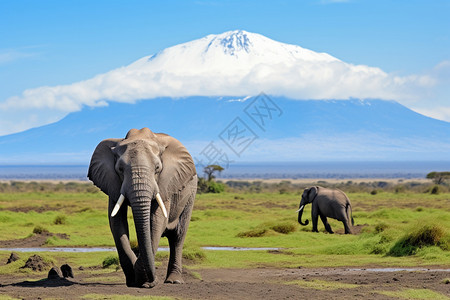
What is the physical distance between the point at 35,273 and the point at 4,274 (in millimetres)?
706

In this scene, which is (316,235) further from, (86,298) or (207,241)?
(86,298)

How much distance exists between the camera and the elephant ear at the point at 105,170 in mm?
14370

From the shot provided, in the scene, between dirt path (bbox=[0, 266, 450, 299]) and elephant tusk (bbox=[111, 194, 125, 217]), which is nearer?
dirt path (bbox=[0, 266, 450, 299])

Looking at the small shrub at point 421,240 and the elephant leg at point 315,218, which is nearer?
the small shrub at point 421,240

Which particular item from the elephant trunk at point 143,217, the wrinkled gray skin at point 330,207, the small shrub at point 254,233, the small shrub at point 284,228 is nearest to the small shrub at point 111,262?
the elephant trunk at point 143,217

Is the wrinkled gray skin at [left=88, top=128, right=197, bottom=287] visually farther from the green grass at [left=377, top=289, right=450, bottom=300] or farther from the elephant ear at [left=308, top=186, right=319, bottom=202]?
the elephant ear at [left=308, top=186, right=319, bottom=202]

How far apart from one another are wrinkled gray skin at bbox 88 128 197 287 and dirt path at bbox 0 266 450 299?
534 millimetres

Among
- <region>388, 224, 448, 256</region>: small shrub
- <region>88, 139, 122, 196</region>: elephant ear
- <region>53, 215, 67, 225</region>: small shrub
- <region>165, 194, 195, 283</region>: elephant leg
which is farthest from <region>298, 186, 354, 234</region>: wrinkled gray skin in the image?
<region>88, 139, 122, 196</region>: elephant ear

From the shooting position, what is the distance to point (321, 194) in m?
32.8

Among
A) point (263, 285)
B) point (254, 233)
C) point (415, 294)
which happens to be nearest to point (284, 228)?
point (254, 233)

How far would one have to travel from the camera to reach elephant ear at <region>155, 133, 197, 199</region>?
14659mm

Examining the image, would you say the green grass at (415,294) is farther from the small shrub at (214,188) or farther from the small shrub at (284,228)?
the small shrub at (214,188)

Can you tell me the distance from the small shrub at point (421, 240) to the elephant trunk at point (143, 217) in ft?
32.9

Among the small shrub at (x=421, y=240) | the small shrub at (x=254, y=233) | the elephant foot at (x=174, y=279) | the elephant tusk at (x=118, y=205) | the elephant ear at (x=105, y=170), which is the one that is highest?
the elephant ear at (x=105, y=170)
